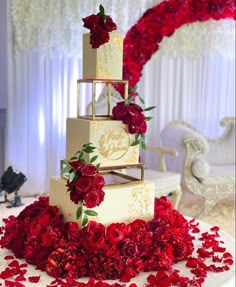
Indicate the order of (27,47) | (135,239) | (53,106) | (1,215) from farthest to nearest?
(53,106)
(27,47)
(1,215)
(135,239)

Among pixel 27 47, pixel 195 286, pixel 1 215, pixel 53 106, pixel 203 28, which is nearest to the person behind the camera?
pixel 195 286

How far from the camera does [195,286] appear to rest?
1472 millimetres

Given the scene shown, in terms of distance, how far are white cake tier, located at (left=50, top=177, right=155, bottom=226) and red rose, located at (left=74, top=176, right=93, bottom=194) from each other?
0.55 feet

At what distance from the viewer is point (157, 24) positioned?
12.4ft

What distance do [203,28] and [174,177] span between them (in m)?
1.81

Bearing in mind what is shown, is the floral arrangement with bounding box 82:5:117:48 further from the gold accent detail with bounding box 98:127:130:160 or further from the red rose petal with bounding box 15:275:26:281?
the red rose petal with bounding box 15:275:26:281

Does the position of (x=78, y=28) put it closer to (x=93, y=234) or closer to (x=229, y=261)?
(x=93, y=234)


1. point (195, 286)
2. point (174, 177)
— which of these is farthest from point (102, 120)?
point (174, 177)

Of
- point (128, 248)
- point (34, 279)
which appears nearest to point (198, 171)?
point (128, 248)

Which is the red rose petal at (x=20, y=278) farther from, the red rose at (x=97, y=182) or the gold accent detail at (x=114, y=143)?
the gold accent detail at (x=114, y=143)

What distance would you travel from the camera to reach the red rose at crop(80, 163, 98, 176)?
1.51 meters

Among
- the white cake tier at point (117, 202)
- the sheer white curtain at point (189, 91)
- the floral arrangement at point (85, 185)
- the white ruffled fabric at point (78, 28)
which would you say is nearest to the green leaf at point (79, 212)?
the floral arrangement at point (85, 185)

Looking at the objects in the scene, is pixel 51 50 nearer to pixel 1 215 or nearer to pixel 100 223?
pixel 1 215

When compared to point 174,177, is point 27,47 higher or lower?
higher
